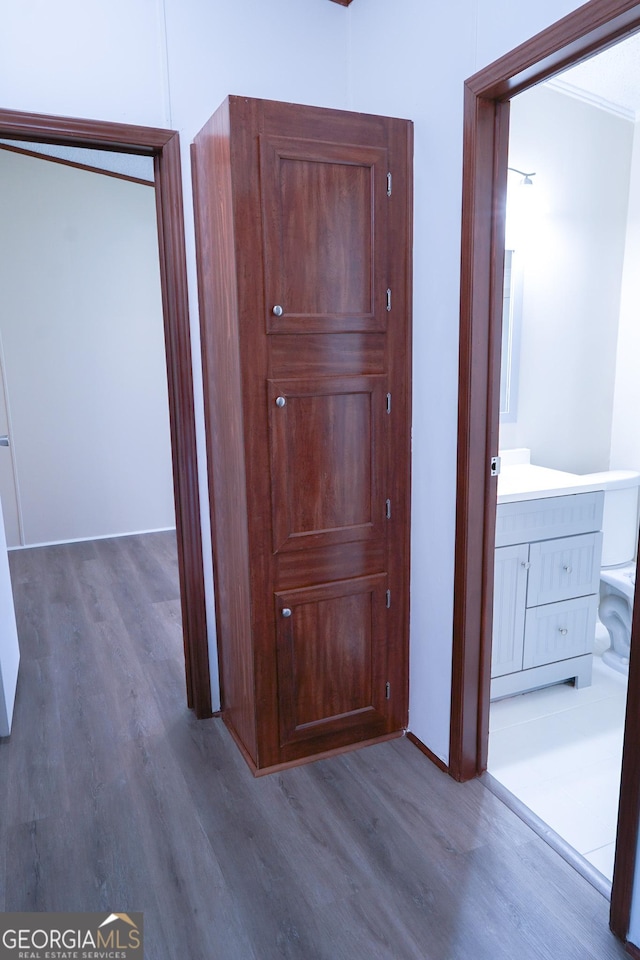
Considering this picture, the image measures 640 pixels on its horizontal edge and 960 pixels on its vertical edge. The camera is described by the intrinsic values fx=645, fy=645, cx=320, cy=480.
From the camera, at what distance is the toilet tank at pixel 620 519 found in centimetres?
270

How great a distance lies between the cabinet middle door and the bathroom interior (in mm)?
559

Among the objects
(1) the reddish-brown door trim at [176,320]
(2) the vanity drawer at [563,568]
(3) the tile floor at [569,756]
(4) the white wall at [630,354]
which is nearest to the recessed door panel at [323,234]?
(1) the reddish-brown door trim at [176,320]

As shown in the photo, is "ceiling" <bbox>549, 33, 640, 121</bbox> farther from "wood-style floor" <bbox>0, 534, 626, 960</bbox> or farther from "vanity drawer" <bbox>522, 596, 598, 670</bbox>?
"wood-style floor" <bbox>0, 534, 626, 960</bbox>

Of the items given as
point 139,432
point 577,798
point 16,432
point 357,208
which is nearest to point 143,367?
point 139,432

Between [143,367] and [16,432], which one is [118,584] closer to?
[16,432]

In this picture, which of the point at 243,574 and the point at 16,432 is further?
the point at 16,432

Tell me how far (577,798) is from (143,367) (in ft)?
12.1

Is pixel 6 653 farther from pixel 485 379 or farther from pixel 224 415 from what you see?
pixel 485 379

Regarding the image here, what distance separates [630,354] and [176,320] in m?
2.15

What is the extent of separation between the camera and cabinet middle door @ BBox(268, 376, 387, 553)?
1.81m

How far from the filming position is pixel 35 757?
2.08m

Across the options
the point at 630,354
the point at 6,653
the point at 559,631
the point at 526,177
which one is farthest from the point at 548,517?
the point at 6,653

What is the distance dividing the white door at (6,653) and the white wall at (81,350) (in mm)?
1950

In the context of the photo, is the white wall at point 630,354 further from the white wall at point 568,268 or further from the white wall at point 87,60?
the white wall at point 87,60
